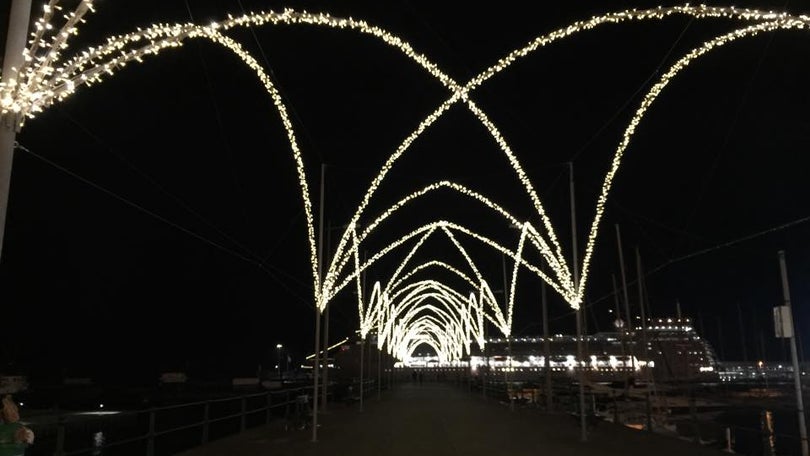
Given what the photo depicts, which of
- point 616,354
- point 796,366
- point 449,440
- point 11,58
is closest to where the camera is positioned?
point 11,58

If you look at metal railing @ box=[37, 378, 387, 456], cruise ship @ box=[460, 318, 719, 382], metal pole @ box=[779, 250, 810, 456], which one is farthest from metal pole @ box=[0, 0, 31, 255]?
cruise ship @ box=[460, 318, 719, 382]

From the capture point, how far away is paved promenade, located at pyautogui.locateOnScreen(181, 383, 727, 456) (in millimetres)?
15562

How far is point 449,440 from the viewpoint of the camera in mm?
17906

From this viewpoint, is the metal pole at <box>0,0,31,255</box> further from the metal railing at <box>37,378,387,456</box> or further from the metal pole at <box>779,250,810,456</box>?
the metal pole at <box>779,250,810,456</box>

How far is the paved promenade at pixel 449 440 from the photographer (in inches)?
613

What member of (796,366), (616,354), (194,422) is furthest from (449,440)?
(616,354)

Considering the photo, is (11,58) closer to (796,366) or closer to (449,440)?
(449,440)

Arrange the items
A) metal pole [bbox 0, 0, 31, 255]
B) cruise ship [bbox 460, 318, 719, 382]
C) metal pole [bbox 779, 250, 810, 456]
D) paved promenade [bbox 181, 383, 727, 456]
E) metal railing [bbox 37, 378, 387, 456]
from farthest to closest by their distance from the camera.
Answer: cruise ship [bbox 460, 318, 719, 382]
metal railing [bbox 37, 378, 387, 456]
paved promenade [bbox 181, 383, 727, 456]
metal pole [bbox 779, 250, 810, 456]
metal pole [bbox 0, 0, 31, 255]

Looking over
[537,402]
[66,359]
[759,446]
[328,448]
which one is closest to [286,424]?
[328,448]

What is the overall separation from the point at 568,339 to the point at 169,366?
10045 centimetres

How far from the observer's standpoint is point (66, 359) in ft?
423

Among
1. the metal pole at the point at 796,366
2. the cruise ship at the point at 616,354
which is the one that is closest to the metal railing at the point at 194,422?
the metal pole at the point at 796,366

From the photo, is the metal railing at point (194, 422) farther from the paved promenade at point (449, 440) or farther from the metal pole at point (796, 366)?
the metal pole at point (796, 366)

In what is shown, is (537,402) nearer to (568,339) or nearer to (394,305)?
(394,305)
